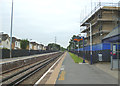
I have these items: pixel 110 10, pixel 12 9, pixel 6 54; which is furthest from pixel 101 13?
pixel 6 54

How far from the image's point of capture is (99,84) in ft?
24.6

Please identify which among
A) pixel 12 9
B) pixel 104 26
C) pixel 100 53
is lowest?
pixel 100 53

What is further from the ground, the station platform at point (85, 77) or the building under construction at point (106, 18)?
the building under construction at point (106, 18)

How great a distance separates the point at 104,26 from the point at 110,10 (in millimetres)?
3931

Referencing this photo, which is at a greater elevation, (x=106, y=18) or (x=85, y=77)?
(x=106, y=18)

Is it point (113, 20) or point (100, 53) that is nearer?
point (100, 53)

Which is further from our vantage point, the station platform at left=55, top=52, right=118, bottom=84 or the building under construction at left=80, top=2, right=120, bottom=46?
the building under construction at left=80, top=2, right=120, bottom=46

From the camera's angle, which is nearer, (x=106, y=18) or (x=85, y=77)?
(x=85, y=77)

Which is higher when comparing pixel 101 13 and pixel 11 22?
pixel 101 13

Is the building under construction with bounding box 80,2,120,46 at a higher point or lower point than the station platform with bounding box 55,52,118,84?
higher

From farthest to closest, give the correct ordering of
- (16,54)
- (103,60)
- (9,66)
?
(16,54)
(103,60)
(9,66)

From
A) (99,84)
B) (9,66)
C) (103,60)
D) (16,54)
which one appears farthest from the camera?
(16,54)

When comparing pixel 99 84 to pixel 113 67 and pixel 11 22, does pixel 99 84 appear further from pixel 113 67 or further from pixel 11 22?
pixel 11 22

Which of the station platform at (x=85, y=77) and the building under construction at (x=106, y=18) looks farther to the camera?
the building under construction at (x=106, y=18)
